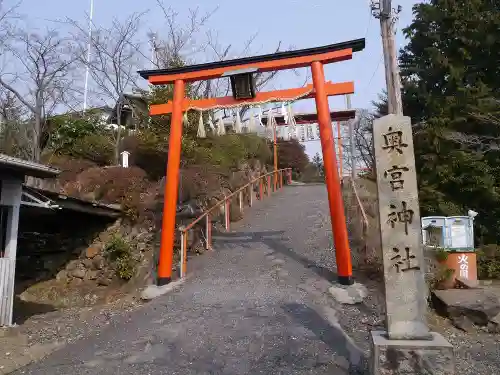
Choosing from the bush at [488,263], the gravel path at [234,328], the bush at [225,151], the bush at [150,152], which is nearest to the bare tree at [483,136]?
the bush at [488,263]

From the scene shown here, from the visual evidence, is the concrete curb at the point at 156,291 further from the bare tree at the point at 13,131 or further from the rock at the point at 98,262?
the bare tree at the point at 13,131

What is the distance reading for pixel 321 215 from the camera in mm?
16719

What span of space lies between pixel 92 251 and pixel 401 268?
11609mm

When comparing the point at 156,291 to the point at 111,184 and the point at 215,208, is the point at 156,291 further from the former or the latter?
the point at 111,184

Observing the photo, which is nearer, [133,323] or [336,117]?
[133,323]

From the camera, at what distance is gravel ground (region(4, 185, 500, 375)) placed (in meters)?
5.95

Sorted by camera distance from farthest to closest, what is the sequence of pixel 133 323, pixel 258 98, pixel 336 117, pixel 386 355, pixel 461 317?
pixel 336 117 → pixel 258 98 → pixel 461 317 → pixel 133 323 → pixel 386 355

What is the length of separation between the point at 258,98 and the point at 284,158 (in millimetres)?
23997

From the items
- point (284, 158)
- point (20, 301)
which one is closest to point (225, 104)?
point (20, 301)

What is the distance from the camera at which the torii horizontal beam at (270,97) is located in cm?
991

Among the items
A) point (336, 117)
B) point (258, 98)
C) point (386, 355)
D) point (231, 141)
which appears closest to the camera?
point (386, 355)

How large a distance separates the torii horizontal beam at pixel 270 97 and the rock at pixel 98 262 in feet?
18.6

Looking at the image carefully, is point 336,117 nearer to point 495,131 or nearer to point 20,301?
point 495,131

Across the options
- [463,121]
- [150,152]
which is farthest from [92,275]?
[463,121]
